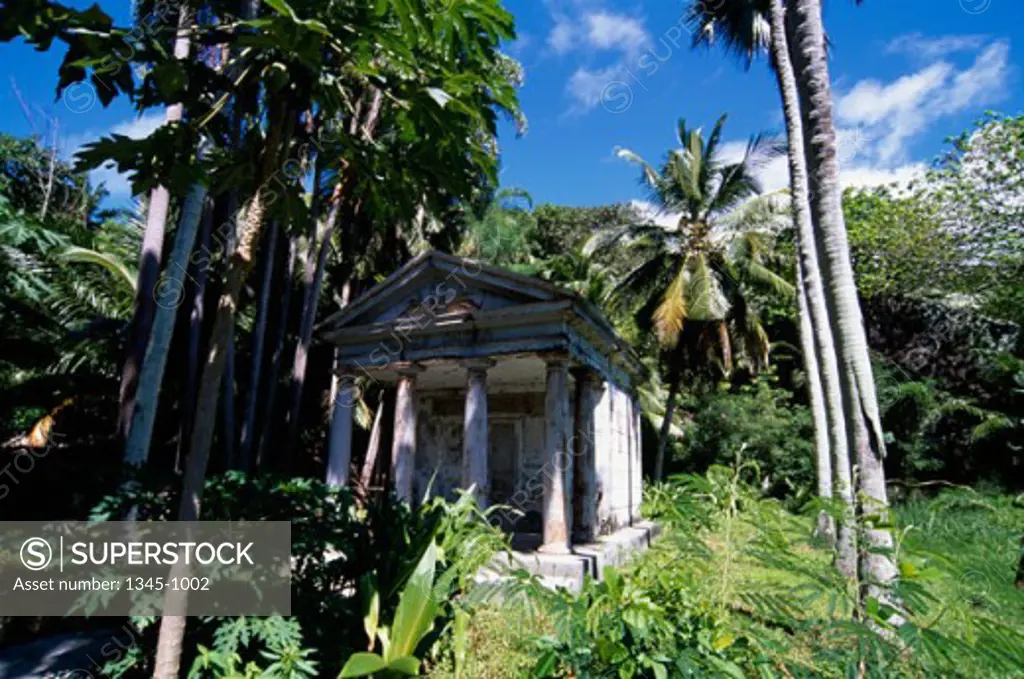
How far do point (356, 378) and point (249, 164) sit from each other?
8626 mm

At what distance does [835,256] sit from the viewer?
5.53m

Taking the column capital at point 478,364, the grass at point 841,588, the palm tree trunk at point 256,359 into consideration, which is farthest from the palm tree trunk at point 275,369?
the grass at point 841,588

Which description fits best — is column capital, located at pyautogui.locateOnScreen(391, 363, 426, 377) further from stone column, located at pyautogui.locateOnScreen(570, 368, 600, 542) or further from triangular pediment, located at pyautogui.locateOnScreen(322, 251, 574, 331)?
stone column, located at pyautogui.locateOnScreen(570, 368, 600, 542)

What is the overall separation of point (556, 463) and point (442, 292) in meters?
3.90

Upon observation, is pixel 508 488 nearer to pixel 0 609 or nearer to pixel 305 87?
pixel 0 609

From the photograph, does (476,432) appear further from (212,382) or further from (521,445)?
(212,382)

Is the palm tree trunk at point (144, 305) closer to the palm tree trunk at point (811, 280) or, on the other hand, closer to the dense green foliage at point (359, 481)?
the dense green foliage at point (359, 481)

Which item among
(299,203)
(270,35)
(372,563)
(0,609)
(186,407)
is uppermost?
(270,35)

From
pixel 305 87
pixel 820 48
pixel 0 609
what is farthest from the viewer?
pixel 820 48

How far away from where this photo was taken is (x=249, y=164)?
339 cm

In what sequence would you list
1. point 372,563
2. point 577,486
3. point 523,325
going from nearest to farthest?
point 372,563, point 523,325, point 577,486

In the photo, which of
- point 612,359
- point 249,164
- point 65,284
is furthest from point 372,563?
point 65,284

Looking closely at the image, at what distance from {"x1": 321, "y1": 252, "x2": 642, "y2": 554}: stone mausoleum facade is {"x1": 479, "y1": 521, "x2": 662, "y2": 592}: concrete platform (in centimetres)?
24

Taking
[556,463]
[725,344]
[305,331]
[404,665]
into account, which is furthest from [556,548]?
[725,344]
